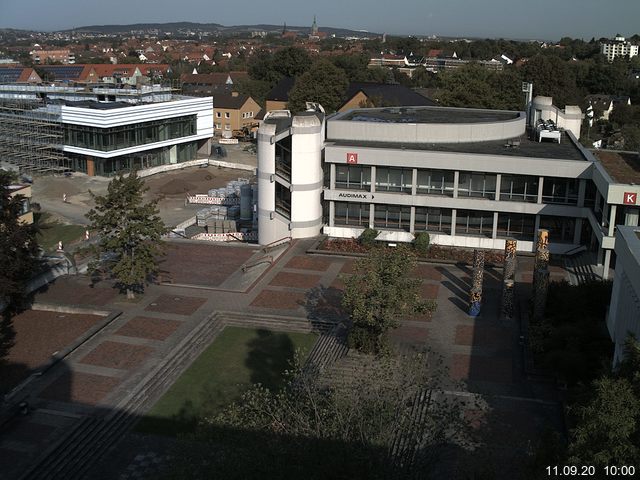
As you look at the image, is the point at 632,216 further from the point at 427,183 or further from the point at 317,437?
the point at 317,437

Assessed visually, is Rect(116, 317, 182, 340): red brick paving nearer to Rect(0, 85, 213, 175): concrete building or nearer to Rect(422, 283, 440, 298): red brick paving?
Rect(422, 283, 440, 298): red brick paving

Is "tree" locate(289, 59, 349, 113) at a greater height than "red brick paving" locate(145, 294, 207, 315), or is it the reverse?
"tree" locate(289, 59, 349, 113)

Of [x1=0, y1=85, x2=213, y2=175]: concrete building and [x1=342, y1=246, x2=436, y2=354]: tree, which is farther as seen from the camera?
[x1=0, y1=85, x2=213, y2=175]: concrete building

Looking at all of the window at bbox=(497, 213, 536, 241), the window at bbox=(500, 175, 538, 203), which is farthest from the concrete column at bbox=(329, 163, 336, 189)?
the window at bbox=(497, 213, 536, 241)

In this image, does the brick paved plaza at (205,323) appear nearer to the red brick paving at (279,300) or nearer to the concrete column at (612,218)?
the red brick paving at (279,300)

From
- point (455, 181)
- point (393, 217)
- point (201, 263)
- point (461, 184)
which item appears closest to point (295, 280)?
point (201, 263)

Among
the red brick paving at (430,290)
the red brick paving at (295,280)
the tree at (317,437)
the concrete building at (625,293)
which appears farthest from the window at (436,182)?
the tree at (317,437)
